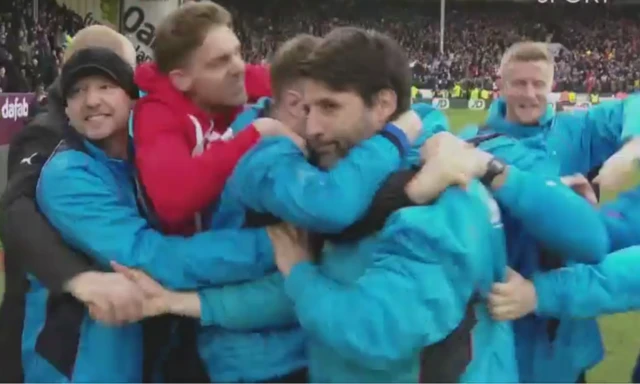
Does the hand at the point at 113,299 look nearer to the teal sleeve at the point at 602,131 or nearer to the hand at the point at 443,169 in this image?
the hand at the point at 443,169

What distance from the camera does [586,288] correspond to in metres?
2.17

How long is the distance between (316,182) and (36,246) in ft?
2.70

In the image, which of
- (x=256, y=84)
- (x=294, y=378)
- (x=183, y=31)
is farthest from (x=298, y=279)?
(x=256, y=84)

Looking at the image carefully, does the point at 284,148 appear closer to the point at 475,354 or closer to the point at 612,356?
the point at 475,354

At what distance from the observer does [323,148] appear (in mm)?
2000

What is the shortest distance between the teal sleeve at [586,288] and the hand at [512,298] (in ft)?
0.14

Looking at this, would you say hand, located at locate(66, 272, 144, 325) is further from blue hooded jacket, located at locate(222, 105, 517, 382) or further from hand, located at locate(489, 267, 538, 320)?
hand, located at locate(489, 267, 538, 320)

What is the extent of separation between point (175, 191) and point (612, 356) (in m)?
3.92

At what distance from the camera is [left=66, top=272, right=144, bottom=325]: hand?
2.09 metres

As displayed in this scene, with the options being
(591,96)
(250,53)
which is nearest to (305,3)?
(250,53)

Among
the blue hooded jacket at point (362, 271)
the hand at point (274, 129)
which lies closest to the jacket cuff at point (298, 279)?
the blue hooded jacket at point (362, 271)

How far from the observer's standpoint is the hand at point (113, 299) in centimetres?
209

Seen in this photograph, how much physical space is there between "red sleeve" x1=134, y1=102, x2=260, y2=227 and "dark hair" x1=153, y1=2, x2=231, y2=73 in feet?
0.81

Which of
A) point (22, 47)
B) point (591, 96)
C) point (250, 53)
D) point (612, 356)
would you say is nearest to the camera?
point (612, 356)
